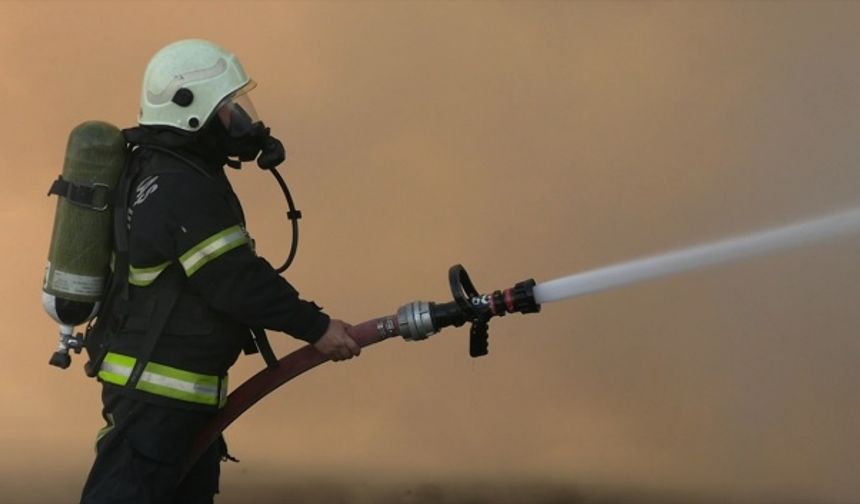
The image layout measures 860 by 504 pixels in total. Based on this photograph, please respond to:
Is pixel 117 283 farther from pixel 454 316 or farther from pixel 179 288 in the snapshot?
pixel 454 316

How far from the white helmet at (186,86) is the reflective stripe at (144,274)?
1.11 feet

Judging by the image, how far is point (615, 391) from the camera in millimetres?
3797

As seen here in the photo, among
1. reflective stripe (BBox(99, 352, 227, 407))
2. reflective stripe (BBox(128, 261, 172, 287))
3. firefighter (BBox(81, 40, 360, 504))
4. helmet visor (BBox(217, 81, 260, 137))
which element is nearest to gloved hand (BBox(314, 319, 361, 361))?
firefighter (BBox(81, 40, 360, 504))

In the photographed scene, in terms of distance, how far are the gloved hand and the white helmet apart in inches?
23.2

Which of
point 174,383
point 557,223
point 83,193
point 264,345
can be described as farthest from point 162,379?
point 557,223

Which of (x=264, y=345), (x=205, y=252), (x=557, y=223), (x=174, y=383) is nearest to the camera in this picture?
(x=205, y=252)

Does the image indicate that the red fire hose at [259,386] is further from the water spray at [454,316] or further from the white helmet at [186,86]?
the white helmet at [186,86]

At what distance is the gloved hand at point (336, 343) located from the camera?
269 centimetres

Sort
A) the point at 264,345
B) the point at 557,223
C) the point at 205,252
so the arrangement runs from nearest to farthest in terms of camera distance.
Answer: the point at 205,252 → the point at 264,345 → the point at 557,223

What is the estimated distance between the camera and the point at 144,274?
2.61m

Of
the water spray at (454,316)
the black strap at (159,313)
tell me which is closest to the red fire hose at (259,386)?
the water spray at (454,316)

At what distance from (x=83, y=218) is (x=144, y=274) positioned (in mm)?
195

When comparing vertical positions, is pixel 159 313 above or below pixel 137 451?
above

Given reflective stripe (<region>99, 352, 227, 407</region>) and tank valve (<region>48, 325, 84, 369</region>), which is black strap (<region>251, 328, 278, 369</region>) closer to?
reflective stripe (<region>99, 352, 227, 407</region>)
